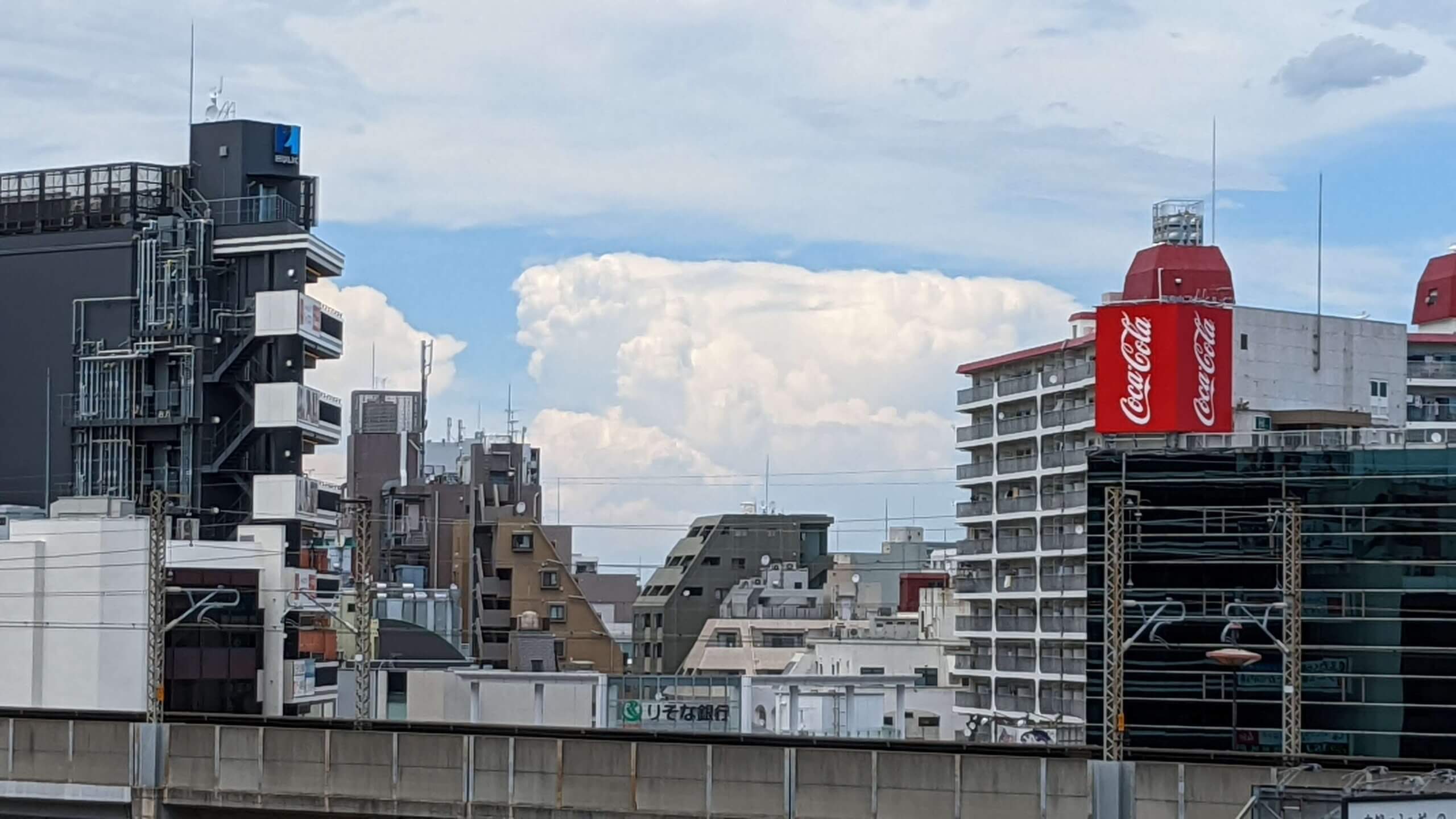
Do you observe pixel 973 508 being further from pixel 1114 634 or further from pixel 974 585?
pixel 1114 634

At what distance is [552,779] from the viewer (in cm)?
3859

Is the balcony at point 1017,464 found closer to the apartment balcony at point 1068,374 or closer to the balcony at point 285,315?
the apartment balcony at point 1068,374

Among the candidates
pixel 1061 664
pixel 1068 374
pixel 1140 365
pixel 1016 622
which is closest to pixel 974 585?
pixel 1016 622

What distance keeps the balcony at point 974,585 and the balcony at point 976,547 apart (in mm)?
1107

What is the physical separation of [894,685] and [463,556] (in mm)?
33838

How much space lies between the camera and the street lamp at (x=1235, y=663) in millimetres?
54219

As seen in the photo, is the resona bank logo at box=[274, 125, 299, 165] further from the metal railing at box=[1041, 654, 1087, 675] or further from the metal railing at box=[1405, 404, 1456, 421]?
the metal railing at box=[1405, 404, 1456, 421]

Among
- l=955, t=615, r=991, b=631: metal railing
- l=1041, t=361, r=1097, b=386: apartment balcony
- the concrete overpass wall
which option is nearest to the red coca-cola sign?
l=1041, t=361, r=1097, b=386: apartment balcony

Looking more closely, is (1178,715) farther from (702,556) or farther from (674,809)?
(702,556)

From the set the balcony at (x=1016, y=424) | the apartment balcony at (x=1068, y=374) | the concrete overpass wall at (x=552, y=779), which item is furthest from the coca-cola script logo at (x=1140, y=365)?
the concrete overpass wall at (x=552, y=779)

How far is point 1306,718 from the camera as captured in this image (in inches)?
2394

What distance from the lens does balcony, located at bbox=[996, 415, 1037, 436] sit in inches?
3698

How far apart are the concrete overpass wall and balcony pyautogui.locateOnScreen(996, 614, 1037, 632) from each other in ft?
177

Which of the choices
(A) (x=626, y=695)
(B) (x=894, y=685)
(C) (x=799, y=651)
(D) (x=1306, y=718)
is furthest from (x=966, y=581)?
(D) (x=1306, y=718)
